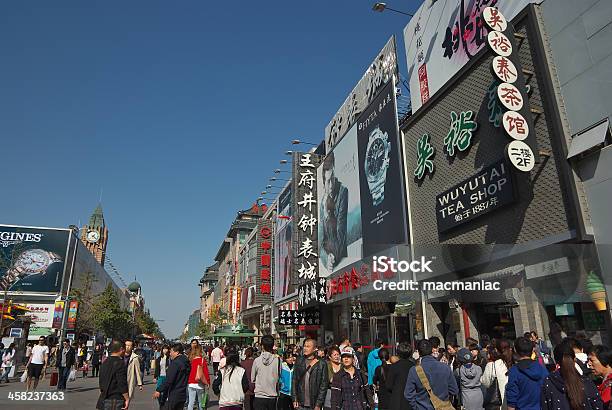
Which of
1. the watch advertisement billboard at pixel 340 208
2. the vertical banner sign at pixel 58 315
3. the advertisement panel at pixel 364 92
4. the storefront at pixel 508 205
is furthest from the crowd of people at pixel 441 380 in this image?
the vertical banner sign at pixel 58 315

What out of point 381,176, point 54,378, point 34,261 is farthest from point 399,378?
point 34,261

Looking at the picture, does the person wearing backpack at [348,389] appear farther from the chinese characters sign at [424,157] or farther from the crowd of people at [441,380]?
the chinese characters sign at [424,157]

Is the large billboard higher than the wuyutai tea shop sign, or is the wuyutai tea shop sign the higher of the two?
the large billboard

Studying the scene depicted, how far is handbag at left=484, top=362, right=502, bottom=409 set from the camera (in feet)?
24.9

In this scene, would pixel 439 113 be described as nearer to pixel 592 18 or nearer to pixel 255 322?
pixel 592 18

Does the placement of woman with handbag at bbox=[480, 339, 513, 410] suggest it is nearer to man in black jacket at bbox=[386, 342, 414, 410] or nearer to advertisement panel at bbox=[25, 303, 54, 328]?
man in black jacket at bbox=[386, 342, 414, 410]

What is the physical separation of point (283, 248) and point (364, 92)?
17167 millimetres

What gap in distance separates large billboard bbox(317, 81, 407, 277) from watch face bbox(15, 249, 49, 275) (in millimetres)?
42347

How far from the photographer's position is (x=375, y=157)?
22.0m

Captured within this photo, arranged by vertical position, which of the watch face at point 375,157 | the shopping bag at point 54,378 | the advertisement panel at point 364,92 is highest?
the advertisement panel at point 364,92

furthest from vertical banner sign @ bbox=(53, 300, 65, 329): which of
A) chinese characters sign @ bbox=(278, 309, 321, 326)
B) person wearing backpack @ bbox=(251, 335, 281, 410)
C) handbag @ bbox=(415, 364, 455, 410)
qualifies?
handbag @ bbox=(415, 364, 455, 410)

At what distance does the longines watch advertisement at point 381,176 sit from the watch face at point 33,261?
47.8m

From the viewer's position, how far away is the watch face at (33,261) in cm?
5324

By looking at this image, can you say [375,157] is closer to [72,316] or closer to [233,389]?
[233,389]
